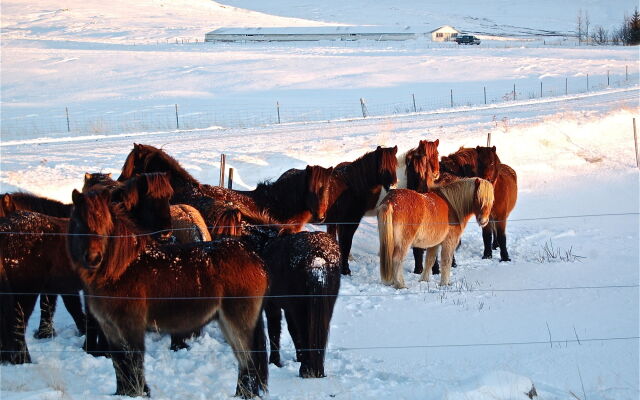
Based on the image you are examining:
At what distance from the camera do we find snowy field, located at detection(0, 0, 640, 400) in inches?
261

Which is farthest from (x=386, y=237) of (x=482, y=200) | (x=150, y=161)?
(x=150, y=161)

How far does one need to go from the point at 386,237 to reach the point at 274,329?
3142 mm

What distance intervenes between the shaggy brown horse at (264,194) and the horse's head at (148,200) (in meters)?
1.49

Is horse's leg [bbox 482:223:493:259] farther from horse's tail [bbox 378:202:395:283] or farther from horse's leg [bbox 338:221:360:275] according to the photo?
horse's tail [bbox 378:202:395:283]

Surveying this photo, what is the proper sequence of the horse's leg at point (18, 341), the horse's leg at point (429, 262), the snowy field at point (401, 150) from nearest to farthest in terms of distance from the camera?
1. the snowy field at point (401, 150)
2. the horse's leg at point (18, 341)
3. the horse's leg at point (429, 262)

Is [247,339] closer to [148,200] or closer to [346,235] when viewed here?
[148,200]

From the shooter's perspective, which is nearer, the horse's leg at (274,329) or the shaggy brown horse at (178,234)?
the horse's leg at (274,329)

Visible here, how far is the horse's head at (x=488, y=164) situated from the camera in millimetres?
12625

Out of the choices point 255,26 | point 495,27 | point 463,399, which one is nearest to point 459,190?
point 463,399

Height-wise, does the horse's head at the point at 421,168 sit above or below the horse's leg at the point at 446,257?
above

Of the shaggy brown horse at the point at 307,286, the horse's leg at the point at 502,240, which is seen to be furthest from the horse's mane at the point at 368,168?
the shaggy brown horse at the point at 307,286

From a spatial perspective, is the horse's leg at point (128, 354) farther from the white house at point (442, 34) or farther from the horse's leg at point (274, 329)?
the white house at point (442, 34)

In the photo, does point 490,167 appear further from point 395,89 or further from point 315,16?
point 315,16

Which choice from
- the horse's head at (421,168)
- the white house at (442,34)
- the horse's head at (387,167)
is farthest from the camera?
the white house at (442,34)
